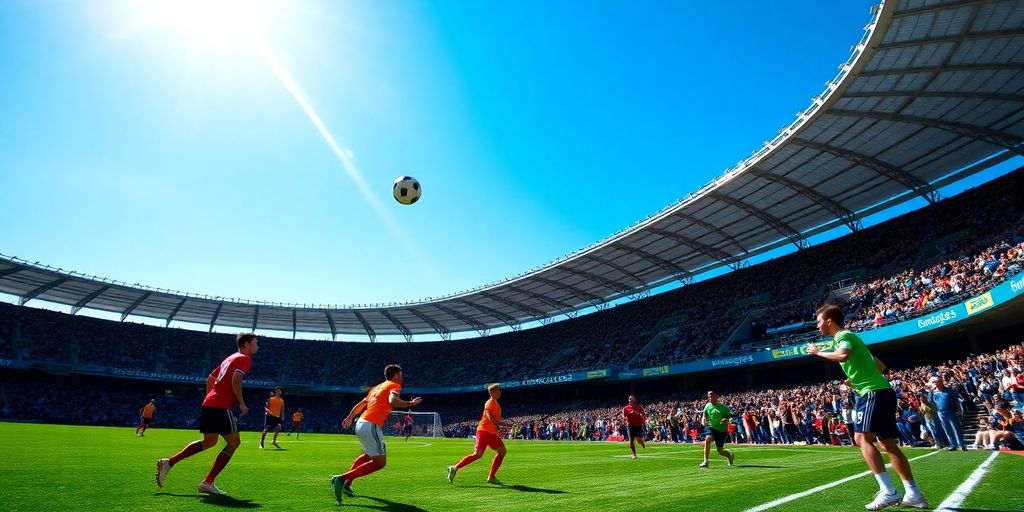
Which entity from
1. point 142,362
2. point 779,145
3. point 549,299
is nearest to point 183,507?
point 779,145

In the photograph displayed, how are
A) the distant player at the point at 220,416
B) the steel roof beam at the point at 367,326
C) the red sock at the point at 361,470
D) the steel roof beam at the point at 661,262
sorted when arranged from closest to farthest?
the red sock at the point at 361,470
the distant player at the point at 220,416
the steel roof beam at the point at 661,262
the steel roof beam at the point at 367,326

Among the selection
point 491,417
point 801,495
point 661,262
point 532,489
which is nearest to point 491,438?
point 491,417

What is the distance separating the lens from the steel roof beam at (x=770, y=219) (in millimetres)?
30294

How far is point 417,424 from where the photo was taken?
3800cm

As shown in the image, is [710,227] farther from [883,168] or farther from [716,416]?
[716,416]

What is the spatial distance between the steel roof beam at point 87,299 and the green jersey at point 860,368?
179ft

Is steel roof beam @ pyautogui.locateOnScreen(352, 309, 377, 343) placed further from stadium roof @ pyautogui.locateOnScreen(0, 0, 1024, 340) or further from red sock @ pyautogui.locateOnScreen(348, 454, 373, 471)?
red sock @ pyautogui.locateOnScreen(348, 454, 373, 471)

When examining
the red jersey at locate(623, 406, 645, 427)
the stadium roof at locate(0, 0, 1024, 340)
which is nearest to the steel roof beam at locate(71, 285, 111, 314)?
the stadium roof at locate(0, 0, 1024, 340)

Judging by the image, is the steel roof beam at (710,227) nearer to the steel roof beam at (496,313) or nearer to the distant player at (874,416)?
the steel roof beam at (496,313)

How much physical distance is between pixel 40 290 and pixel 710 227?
Answer: 5440 cm

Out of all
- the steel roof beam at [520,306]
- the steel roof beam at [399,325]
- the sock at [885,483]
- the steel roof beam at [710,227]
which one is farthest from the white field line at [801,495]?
the steel roof beam at [399,325]

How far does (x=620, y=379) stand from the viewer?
128 feet

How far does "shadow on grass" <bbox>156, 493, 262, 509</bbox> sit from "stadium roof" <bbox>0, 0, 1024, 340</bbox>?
21361mm

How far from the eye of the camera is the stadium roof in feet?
61.5
